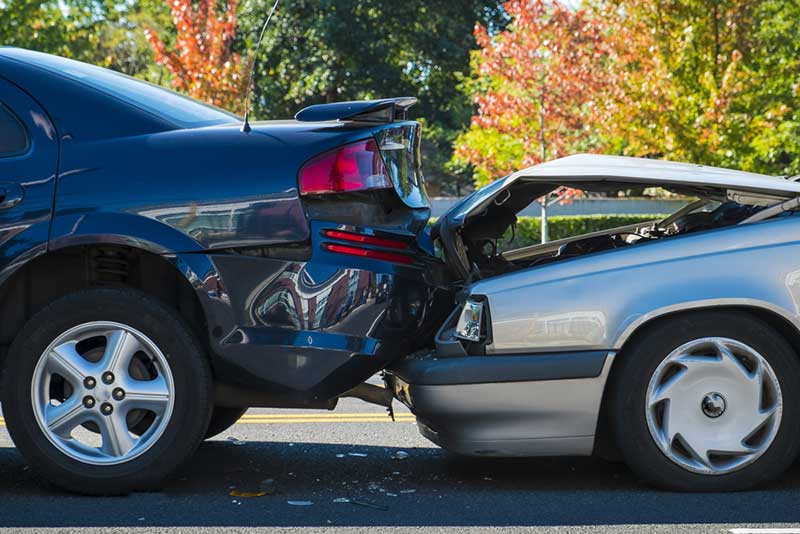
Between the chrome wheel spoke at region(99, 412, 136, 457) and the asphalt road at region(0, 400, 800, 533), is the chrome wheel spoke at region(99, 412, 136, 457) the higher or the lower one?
the higher one

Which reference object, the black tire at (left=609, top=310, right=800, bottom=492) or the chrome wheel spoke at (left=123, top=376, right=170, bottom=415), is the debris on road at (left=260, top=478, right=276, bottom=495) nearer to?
the chrome wheel spoke at (left=123, top=376, right=170, bottom=415)

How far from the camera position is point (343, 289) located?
13.5 ft

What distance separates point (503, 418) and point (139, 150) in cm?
174

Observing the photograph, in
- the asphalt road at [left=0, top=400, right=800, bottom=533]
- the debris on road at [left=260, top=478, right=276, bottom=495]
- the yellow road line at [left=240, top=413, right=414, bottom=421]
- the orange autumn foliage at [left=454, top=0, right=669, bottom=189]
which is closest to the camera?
the asphalt road at [left=0, top=400, right=800, bottom=533]

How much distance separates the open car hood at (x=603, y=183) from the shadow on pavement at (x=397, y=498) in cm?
93

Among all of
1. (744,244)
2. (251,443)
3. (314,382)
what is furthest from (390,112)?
(251,443)

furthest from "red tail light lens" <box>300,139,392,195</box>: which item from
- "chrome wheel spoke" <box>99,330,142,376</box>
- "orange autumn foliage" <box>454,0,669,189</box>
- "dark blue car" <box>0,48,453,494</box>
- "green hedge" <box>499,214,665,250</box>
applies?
"green hedge" <box>499,214,665,250</box>

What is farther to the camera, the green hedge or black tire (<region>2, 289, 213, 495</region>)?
the green hedge

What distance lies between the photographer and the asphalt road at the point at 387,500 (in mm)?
3754

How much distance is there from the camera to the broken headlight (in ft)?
13.8

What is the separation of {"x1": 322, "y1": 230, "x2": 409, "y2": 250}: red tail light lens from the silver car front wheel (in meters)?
0.80

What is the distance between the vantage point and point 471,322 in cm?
423

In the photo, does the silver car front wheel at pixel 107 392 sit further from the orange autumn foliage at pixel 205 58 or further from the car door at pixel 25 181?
the orange autumn foliage at pixel 205 58

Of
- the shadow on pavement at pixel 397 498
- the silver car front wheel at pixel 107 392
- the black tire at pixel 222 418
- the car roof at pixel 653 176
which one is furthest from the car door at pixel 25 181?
the car roof at pixel 653 176
